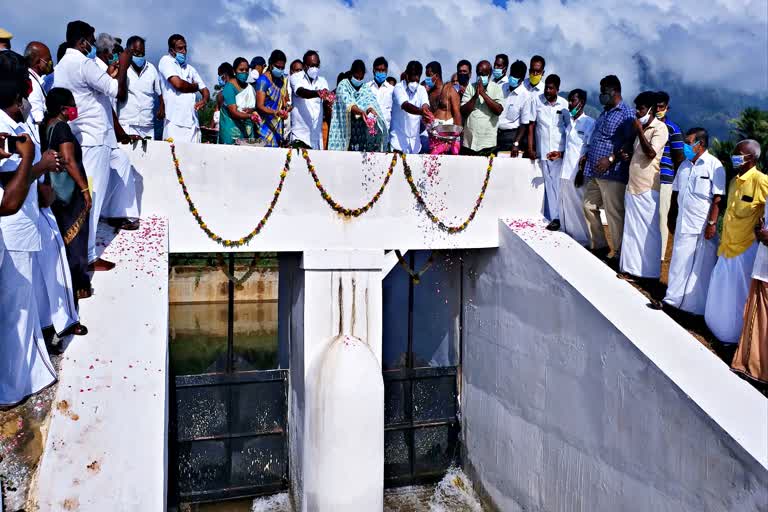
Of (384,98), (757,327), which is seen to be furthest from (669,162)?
(384,98)

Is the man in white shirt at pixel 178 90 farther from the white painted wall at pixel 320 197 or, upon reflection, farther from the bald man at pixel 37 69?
the bald man at pixel 37 69

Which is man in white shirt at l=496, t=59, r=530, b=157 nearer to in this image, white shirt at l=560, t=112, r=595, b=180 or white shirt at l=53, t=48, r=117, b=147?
white shirt at l=560, t=112, r=595, b=180

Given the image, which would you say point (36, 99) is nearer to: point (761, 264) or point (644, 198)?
point (644, 198)

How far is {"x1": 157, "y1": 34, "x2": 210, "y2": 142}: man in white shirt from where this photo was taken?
268 inches

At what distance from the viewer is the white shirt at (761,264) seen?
14.8 feet

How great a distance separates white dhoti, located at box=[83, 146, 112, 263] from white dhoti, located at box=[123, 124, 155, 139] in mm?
1381

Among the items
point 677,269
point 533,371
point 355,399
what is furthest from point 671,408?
point 355,399

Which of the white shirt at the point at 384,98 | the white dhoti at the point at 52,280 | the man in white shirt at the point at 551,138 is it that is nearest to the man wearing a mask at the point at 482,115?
the man in white shirt at the point at 551,138

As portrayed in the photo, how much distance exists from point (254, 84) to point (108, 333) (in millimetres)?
4279

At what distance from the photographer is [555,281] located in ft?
19.3

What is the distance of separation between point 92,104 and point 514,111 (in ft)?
15.0

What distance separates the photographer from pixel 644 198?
5.93m

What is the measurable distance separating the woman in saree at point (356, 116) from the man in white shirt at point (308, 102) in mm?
411

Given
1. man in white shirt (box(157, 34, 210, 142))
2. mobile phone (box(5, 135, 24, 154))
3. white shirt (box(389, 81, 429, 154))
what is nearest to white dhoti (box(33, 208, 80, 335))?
mobile phone (box(5, 135, 24, 154))
